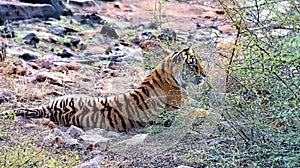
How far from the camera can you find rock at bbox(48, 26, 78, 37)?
35.5 ft

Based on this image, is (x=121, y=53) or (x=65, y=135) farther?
(x=121, y=53)

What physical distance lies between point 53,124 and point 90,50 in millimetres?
4930

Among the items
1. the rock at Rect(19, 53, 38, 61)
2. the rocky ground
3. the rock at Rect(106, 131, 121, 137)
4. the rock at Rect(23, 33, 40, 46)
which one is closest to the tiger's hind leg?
the rocky ground

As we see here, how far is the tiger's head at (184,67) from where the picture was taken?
4.58m

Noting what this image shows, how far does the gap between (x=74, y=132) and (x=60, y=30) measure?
693cm

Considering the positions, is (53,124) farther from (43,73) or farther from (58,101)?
(43,73)

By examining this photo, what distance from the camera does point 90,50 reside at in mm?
9586

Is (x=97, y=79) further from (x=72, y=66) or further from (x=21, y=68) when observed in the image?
(x=21, y=68)

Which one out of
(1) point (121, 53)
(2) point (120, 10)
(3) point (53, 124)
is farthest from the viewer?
(2) point (120, 10)

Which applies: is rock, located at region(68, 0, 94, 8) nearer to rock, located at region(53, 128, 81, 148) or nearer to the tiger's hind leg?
the tiger's hind leg

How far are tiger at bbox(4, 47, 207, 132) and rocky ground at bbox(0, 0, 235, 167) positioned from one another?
114 millimetres

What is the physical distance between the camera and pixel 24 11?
1248 centimetres

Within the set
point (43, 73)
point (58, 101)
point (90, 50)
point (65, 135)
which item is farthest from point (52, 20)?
point (65, 135)

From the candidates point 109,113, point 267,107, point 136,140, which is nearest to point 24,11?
point 109,113
